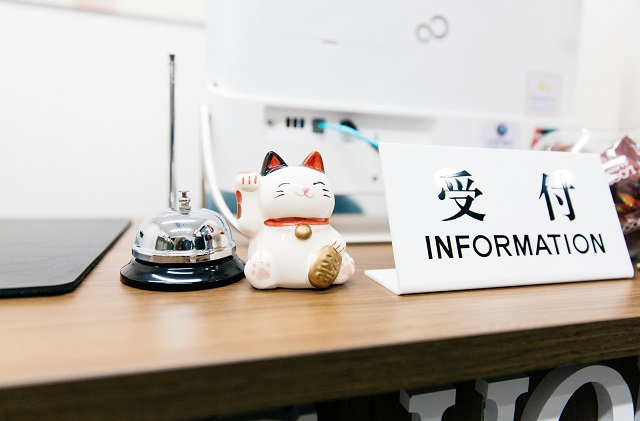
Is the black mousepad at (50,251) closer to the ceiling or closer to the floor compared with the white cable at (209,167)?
closer to the floor

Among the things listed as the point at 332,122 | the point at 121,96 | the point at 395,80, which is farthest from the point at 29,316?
the point at 121,96

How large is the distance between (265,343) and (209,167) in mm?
337

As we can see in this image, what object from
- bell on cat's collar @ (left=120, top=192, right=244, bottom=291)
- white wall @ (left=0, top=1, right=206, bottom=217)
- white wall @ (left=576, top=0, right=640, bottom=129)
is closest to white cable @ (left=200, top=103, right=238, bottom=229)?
bell on cat's collar @ (left=120, top=192, right=244, bottom=291)

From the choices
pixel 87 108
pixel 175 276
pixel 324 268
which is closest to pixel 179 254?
pixel 175 276

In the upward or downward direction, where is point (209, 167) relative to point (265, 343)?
upward

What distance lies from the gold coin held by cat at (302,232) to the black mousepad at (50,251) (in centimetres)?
19

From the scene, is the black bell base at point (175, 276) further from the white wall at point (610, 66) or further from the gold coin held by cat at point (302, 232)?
the white wall at point (610, 66)

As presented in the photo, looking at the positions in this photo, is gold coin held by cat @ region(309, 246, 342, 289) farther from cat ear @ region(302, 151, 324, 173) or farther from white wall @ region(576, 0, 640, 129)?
white wall @ region(576, 0, 640, 129)

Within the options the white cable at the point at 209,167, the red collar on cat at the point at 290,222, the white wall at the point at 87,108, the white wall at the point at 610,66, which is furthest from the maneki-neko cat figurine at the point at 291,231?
the white wall at the point at 610,66

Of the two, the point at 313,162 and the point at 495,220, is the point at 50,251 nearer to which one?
the point at 313,162

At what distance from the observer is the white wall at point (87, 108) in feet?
3.20

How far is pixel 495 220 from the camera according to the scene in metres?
0.41

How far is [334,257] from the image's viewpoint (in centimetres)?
37

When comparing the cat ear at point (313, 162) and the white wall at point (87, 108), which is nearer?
the cat ear at point (313, 162)
